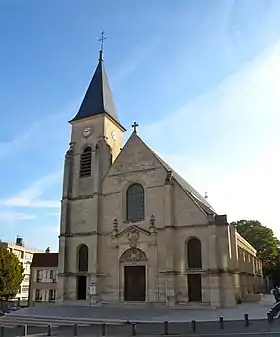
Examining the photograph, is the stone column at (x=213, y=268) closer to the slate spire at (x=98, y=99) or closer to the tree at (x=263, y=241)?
the slate spire at (x=98, y=99)

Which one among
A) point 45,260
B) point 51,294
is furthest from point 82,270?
point 45,260

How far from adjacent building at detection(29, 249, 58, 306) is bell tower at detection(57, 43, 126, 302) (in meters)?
17.8

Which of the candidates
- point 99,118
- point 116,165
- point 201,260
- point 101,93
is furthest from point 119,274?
point 101,93

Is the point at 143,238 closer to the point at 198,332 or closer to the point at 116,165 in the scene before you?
the point at 116,165

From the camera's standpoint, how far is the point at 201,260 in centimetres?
2469

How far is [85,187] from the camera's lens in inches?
1199

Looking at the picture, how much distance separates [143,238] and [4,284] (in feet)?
76.0

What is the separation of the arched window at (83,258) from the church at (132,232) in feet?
0.25

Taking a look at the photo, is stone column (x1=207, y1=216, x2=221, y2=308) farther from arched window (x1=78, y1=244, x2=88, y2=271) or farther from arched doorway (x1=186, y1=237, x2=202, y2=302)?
arched window (x1=78, y1=244, x2=88, y2=271)

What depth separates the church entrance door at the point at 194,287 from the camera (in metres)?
24.4

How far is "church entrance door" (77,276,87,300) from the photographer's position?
28125 mm

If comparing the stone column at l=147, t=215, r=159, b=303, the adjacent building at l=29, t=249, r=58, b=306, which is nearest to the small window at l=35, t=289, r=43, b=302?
the adjacent building at l=29, t=249, r=58, b=306

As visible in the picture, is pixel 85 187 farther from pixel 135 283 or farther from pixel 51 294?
pixel 51 294

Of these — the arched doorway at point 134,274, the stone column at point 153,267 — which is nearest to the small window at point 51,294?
the arched doorway at point 134,274
